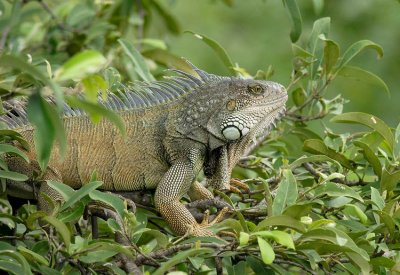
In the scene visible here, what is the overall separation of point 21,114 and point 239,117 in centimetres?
106

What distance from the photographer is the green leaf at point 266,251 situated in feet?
10.4

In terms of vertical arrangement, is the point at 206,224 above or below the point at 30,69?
below

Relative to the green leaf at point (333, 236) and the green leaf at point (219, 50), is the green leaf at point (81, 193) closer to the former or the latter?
the green leaf at point (333, 236)

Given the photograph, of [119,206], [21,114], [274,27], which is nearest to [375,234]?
[119,206]

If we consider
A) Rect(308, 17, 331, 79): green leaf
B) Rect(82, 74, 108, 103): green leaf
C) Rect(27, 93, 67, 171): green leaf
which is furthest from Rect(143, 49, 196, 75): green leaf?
Rect(27, 93, 67, 171): green leaf

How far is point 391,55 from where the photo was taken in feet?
31.1

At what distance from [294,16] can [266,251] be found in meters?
1.53

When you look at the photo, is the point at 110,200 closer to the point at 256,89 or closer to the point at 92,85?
the point at 92,85

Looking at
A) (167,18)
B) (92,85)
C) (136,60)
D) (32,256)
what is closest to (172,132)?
(136,60)

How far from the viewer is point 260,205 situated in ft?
13.2

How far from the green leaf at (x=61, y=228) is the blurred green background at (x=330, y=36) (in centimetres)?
572

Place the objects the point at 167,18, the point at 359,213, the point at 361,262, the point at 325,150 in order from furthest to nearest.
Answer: the point at 167,18 → the point at 325,150 → the point at 359,213 → the point at 361,262

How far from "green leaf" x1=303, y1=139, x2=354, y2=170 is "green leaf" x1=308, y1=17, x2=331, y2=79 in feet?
1.92

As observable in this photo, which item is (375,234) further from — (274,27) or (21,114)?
(274,27)
